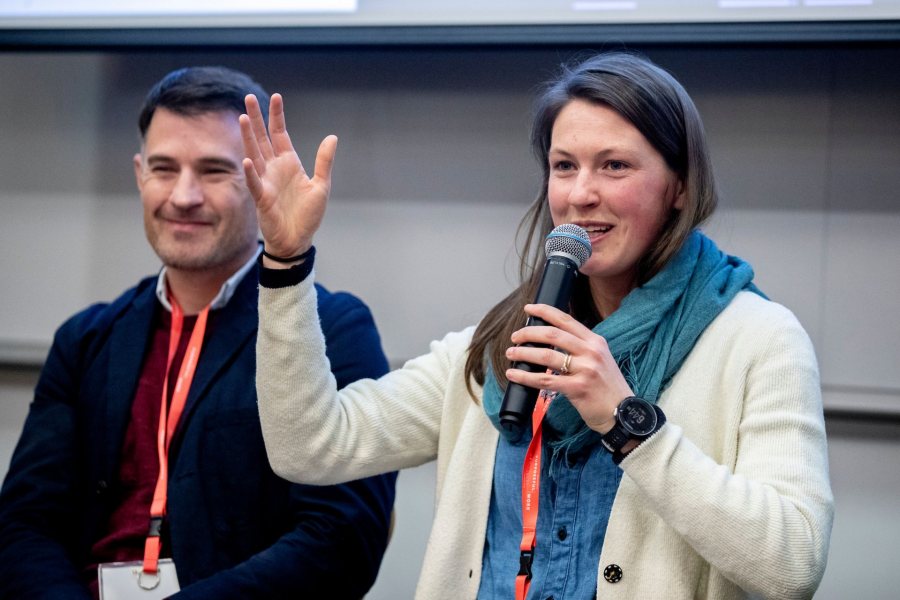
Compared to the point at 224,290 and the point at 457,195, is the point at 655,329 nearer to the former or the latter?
the point at 224,290

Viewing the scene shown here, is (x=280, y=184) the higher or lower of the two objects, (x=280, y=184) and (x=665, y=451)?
the higher

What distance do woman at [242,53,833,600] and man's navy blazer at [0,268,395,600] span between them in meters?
0.26

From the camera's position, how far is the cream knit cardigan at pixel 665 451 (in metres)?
1.37

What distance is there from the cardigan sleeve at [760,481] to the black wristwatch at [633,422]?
2 cm

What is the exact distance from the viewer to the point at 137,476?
209 centimetres

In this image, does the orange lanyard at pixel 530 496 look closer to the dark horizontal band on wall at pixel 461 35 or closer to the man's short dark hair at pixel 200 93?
the man's short dark hair at pixel 200 93

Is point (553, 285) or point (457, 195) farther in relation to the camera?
point (457, 195)

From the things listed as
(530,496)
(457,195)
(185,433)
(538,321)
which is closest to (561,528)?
(530,496)

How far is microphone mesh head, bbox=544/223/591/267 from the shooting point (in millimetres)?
1490

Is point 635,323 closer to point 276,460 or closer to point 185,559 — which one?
point 276,460

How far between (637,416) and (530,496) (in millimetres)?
288

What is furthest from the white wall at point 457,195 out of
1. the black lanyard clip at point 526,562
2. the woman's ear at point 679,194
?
the black lanyard clip at point 526,562

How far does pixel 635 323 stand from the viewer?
1.59 m

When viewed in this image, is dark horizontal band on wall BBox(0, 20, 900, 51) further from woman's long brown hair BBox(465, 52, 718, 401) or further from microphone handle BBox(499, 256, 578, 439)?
microphone handle BBox(499, 256, 578, 439)
